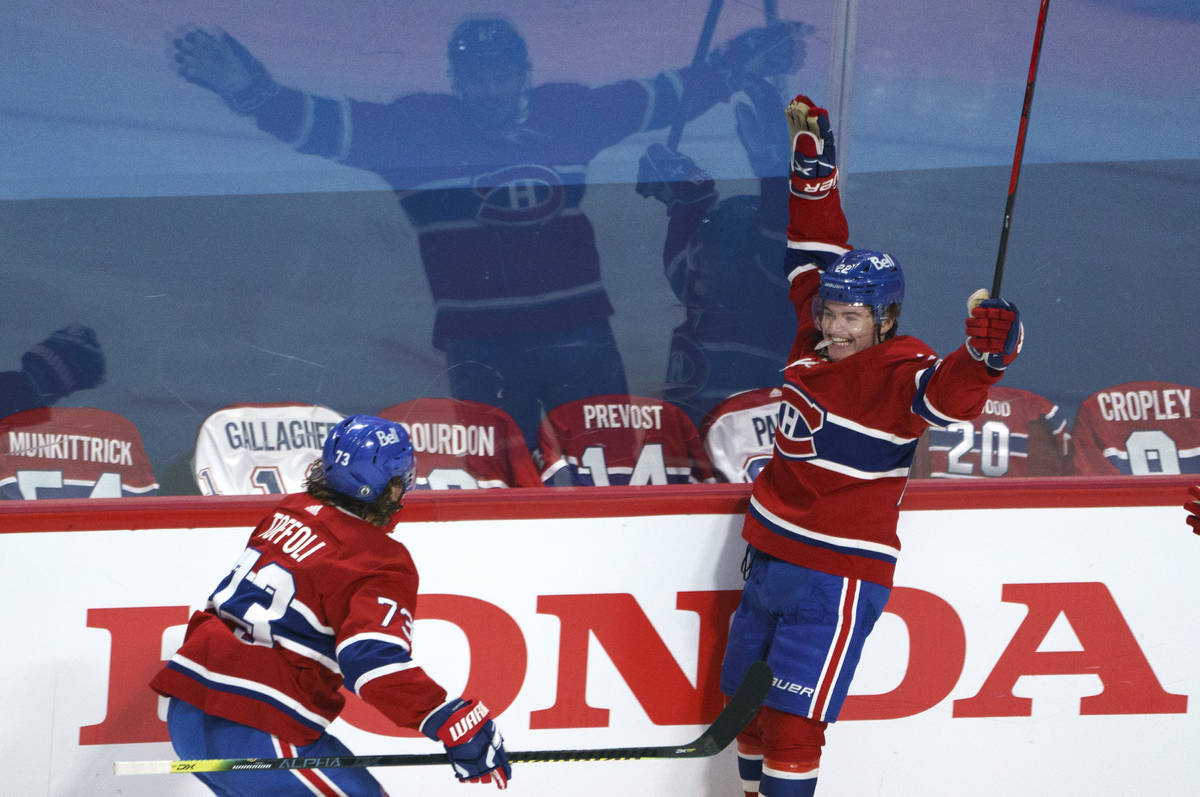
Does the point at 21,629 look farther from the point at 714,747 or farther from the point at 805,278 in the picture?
the point at 805,278

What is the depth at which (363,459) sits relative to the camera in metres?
2.39

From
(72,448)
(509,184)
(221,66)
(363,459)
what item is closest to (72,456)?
(72,448)

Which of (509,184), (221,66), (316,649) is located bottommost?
(316,649)

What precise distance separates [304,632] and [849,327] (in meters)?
1.32

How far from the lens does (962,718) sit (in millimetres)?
3137

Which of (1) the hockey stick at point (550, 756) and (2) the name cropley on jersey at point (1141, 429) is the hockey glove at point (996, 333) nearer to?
(1) the hockey stick at point (550, 756)

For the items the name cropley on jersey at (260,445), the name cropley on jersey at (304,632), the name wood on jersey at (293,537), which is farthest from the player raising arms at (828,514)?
the name cropley on jersey at (260,445)

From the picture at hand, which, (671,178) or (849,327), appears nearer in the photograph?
(849,327)

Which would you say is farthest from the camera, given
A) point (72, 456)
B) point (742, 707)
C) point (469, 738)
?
point (72, 456)

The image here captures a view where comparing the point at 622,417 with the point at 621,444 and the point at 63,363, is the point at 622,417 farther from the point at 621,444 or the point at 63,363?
the point at 63,363

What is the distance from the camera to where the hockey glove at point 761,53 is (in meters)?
3.28

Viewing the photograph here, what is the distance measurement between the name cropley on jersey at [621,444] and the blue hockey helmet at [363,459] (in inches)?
34.8

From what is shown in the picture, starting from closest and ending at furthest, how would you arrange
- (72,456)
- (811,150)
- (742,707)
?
(742,707), (811,150), (72,456)

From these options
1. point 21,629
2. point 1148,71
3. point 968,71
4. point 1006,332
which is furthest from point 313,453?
point 1148,71
